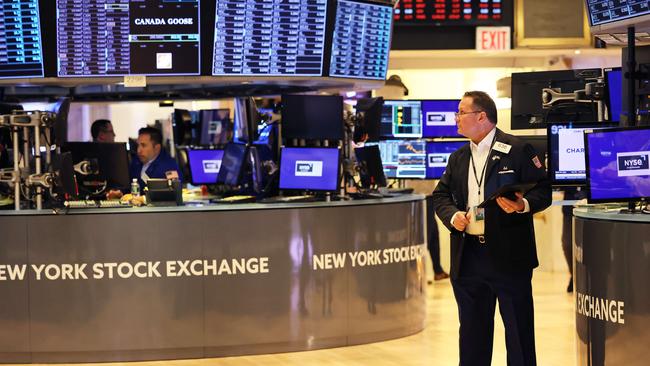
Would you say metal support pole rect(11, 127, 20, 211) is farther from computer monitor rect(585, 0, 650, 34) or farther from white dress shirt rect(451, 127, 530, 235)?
computer monitor rect(585, 0, 650, 34)

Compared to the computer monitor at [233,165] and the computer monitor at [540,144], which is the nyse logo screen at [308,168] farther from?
the computer monitor at [540,144]

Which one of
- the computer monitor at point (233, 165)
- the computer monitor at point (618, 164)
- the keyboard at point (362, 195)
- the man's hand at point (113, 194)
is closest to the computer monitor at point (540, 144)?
the computer monitor at point (618, 164)

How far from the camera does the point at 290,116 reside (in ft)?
26.7

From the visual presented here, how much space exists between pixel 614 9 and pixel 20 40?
395 centimetres

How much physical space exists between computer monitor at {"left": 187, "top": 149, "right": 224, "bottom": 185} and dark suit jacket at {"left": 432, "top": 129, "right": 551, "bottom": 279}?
5.10 m

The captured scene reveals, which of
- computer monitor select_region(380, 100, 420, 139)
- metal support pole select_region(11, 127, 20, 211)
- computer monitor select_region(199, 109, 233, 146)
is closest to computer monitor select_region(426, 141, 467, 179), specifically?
computer monitor select_region(380, 100, 420, 139)

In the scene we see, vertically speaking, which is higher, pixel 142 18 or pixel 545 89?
pixel 142 18

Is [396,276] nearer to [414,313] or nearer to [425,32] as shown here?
[414,313]

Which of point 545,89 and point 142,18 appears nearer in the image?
point 545,89

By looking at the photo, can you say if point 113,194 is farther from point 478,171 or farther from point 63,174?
point 478,171

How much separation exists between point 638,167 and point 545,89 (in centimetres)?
186

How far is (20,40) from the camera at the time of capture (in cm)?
782

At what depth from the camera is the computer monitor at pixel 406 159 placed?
1098 centimetres

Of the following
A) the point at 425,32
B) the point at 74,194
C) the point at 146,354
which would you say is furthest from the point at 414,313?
the point at 425,32
